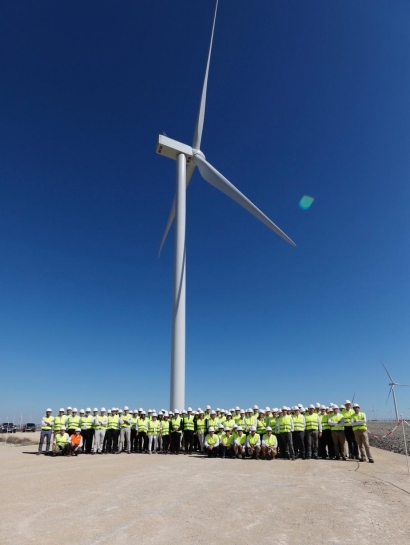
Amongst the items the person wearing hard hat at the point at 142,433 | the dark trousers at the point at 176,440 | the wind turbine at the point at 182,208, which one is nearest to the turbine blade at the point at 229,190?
the wind turbine at the point at 182,208

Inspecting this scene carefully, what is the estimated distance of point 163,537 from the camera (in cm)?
660

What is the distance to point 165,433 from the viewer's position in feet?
67.3

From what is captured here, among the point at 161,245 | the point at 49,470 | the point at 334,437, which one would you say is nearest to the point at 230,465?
the point at 334,437

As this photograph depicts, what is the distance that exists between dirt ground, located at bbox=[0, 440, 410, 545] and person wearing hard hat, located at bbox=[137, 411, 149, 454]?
6.44m

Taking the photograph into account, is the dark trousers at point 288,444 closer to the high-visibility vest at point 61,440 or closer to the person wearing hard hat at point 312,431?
the person wearing hard hat at point 312,431

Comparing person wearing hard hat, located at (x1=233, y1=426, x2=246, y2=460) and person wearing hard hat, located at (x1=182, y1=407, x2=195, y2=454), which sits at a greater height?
person wearing hard hat, located at (x1=182, y1=407, x2=195, y2=454)

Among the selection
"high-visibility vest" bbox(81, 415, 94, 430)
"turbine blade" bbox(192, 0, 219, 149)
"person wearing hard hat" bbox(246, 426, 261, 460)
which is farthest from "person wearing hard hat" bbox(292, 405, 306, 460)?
"turbine blade" bbox(192, 0, 219, 149)

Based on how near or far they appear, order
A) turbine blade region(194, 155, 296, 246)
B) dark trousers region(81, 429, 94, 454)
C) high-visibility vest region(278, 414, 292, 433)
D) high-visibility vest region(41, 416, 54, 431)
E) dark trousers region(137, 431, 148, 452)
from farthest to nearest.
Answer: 1. turbine blade region(194, 155, 296, 246)
2. dark trousers region(137, 431, 148, 452)
3. dark trousers region(81, 429, 94, 454)
4. high-visibility vest region(41, 416, 54, 431)
5. high-visibility vest region(278, 414, 292, 433)

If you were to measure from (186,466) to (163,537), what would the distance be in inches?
344

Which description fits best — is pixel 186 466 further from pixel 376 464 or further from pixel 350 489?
pixel 376 464

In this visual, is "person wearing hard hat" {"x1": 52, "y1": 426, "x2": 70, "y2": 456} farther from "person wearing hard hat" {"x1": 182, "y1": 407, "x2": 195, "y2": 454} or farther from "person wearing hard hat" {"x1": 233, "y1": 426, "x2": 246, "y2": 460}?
"person wearing hard hat" {"x1": 233, "y1": 426, "x2": 246, "y2": 460}

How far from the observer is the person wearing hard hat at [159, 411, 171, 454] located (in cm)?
2056

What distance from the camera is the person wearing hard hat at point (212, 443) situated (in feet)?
59.8

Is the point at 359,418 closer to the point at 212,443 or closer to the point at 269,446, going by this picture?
the point at 269,446
